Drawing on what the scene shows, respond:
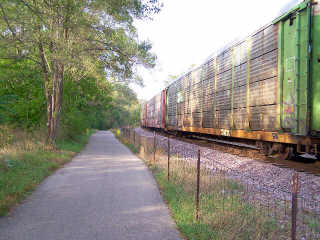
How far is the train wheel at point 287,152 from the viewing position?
7.22 meters

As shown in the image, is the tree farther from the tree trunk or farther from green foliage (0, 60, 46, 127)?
green foliage (0, 60, 46, 127)

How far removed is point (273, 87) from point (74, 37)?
27.3 ft

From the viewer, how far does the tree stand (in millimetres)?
9523

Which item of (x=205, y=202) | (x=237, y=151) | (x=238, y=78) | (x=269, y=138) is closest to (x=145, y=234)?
(x=205, y=202)

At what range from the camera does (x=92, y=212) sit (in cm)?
491

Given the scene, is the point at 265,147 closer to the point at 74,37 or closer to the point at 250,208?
the point at 250,208

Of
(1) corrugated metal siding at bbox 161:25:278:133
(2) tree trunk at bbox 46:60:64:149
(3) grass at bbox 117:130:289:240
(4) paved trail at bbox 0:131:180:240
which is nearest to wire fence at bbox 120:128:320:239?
(3) grass at bbox 117:130:289:240

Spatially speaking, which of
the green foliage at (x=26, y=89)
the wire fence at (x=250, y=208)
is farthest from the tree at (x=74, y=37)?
the wire fence at (x=250, y=208)

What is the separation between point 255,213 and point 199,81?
9403 mm

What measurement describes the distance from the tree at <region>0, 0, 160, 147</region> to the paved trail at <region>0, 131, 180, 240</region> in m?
5.37

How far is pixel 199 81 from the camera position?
1247 cm

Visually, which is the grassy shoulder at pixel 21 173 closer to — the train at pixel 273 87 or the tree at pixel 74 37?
the tree at pixel 74 37

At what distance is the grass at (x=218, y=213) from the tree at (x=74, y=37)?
21.2 ft

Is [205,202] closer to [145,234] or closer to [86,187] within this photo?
[145,234]
